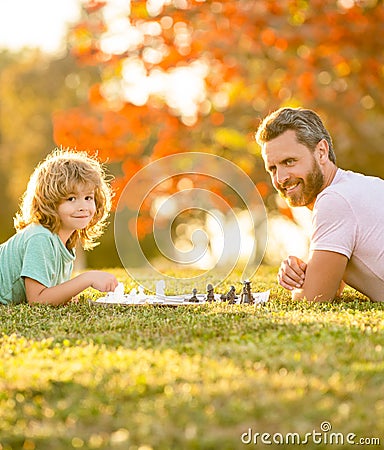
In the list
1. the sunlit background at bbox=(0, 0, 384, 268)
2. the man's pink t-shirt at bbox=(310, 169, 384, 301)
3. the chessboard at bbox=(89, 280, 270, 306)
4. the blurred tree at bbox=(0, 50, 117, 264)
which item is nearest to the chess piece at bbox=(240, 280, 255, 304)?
the chessboard at bbox=(89, 280, 270, 306)

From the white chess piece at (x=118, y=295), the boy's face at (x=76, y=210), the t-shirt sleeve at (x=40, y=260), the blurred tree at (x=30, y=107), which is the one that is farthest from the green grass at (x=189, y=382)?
the blurred tree at (x=30, y=107)

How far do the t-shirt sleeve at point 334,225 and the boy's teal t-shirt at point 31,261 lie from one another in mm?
1688

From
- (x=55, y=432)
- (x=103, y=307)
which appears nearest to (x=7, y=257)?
A: (x=103, y=307)

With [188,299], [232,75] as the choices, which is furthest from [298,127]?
[232,75]

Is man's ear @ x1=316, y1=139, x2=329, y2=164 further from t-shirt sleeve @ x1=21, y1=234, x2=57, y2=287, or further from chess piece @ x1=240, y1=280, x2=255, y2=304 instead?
t-shirt sleeve @ x1=21, y1=234, x2=57, y2=287

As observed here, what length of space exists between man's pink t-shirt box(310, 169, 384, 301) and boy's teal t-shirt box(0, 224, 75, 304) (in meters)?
1.68

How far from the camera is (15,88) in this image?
27594 millimetres

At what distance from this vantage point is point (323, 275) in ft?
15.3

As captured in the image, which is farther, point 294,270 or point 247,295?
point 247,295

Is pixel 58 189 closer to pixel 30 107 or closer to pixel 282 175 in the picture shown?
pixel 282 175

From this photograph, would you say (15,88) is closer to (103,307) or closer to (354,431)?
(103,307)

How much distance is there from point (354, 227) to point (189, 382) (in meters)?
2.41

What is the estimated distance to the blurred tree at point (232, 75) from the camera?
13195mm

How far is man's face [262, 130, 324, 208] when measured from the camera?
5.04 meters
